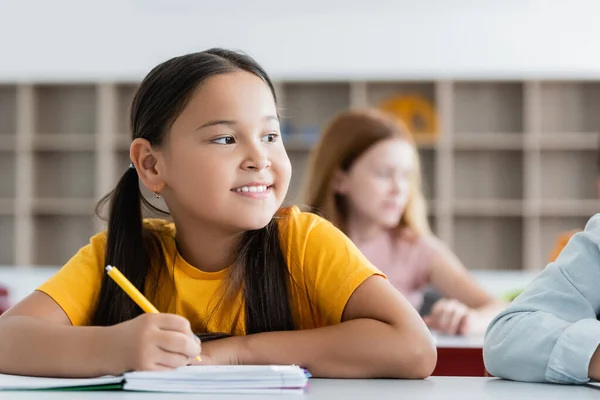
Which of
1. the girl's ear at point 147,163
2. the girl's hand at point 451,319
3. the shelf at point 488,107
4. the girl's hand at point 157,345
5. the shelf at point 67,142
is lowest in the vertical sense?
the girl's hand at point 451,319

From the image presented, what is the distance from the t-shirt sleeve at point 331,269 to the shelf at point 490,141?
491 centimetres

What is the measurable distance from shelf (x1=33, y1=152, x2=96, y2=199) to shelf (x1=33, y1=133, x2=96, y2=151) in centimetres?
14

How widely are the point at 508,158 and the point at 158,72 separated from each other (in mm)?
5188

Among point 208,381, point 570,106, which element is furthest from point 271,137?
point 570,106

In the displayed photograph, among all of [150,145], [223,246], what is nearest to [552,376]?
[223,246]

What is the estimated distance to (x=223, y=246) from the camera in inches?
50.4

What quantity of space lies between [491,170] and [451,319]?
433 centimetres

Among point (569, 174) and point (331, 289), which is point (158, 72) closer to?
point (331, 289)

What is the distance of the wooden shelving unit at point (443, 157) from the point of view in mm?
6035

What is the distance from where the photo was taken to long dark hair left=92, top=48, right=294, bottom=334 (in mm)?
1237

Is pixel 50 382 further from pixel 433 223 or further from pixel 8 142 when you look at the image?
pixel 8 142

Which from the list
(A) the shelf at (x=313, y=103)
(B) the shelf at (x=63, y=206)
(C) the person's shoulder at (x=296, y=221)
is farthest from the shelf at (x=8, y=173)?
(C) the person's shoulder at (x=296, y=221)

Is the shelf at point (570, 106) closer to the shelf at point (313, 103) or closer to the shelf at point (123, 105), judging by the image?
the shelf at point (313, 103)

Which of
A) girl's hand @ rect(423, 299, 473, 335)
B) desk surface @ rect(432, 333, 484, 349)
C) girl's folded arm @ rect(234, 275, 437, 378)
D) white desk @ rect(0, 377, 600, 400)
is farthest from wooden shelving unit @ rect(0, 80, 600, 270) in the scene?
white desk @ rect(0, 377, 600, 400)
